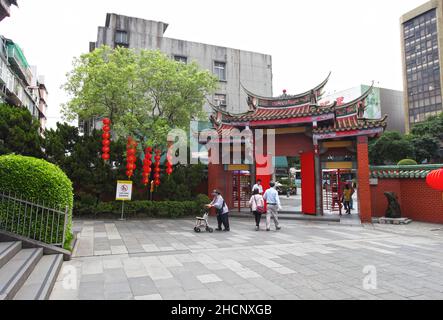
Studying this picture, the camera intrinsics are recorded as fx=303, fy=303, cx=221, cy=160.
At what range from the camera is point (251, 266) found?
629 centimetres

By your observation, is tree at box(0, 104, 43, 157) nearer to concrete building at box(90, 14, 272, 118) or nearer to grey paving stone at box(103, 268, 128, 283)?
grey paving stone at box(103, 268, 128, 283)

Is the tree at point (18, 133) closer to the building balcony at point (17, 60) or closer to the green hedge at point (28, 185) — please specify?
the green hedge at point (28, 185)

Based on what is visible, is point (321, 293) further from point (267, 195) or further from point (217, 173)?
point (217, 173)

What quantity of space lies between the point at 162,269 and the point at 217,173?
34.0 feet

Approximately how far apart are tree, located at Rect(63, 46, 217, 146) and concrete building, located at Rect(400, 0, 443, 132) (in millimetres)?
58289

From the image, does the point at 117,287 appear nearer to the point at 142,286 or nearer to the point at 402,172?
the point at 142,286

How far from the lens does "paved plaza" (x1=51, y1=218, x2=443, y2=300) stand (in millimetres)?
4797

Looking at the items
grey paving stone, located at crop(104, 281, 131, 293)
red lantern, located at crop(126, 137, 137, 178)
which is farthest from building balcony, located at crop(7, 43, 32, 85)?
grey paving stone, located at crop(104, 281, 131, 293)

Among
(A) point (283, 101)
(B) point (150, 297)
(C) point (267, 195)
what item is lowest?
(B) point (150, 297)

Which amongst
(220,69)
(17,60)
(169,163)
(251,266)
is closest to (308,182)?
(169,163)

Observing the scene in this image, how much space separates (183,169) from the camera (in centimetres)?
1600

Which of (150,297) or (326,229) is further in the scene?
(326,229)

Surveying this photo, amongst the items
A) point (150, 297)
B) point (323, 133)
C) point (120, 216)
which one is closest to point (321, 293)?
point (150, 297)

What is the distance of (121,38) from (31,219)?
2320 cm
